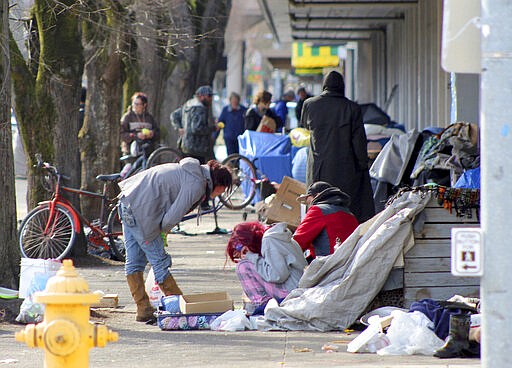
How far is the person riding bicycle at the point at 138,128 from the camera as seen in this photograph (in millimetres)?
16047

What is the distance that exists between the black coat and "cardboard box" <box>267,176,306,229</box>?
0.40 meters

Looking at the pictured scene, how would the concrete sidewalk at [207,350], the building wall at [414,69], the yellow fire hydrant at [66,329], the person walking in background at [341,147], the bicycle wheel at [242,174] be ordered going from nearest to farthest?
the yellow fire hydrant at [66,329] < the concrete sidewalk at [207,350] < the person walking in background at [341,147] < the bicycle wheel at [242,174] < the building wall at [414,69]

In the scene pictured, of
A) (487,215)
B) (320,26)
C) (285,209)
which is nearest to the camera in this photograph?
(487,215)

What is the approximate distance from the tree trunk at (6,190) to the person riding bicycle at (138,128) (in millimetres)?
6868

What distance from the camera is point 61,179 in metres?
11.7

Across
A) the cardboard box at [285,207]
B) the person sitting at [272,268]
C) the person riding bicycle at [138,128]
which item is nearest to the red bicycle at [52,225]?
the cardboard box at [285,207]

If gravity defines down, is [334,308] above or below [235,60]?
below

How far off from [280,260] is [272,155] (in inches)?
372

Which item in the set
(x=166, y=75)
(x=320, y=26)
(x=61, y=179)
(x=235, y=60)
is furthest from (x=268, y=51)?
(x=61, y=179)

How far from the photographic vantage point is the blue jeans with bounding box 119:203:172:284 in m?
8.43

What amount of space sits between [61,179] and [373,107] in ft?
27.8

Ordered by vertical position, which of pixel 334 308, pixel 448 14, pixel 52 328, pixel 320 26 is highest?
pixel 320 26

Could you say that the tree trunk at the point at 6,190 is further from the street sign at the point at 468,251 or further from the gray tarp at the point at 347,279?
the street sign at the point at 468,251

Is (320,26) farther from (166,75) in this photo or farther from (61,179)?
(61,179)
